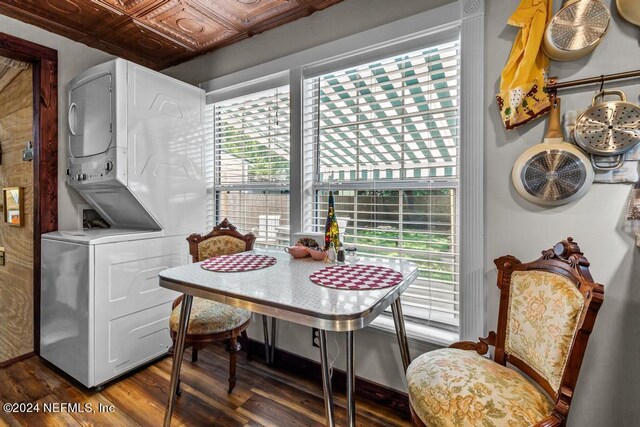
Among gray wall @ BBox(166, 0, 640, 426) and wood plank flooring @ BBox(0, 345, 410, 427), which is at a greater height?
gray wall @ BBox(166, 0, 640, 426)

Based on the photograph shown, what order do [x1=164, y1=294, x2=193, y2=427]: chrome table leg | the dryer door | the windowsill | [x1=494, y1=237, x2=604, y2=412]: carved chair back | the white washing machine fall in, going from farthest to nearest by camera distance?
the dryer door < the white washing machine < the windowsill < [x1=164, y1=294, x2=193, y2=427]: chrome table leg < [x1=494, y1=237, x2=604, y2=412]: carved chair back

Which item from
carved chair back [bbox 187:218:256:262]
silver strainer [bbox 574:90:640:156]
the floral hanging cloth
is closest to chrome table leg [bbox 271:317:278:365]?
carved chair back [bbox 187:218:256:262]

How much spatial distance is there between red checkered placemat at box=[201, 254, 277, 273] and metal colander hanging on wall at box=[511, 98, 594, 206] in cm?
133

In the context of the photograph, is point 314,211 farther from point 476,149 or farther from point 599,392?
point 599,392

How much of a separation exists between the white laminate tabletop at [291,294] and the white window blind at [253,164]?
2.98 ft

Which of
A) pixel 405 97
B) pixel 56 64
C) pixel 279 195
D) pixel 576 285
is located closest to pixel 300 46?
pixel 405 97

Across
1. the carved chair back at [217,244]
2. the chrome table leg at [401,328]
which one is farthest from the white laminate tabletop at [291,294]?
the carved chair back at [217,244]

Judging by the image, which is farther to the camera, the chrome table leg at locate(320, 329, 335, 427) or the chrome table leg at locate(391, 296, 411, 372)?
the chrome table leg at locate(391, 296, 411, 372)

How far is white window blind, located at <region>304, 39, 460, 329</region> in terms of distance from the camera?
1.72m

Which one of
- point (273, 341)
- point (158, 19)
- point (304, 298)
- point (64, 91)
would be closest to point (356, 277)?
point (304, 298)

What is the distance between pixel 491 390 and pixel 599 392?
71 centimetres

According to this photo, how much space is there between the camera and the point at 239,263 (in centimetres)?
167

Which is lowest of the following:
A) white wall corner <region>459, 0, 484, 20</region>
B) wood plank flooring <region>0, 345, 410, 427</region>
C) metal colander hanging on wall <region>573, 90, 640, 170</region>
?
wood plank flooring <region>0, 345, 410, 427</region>

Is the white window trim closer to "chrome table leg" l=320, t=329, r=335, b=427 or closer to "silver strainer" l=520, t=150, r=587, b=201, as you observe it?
"silver strainer" l=520, t=150, r=587, b=201
